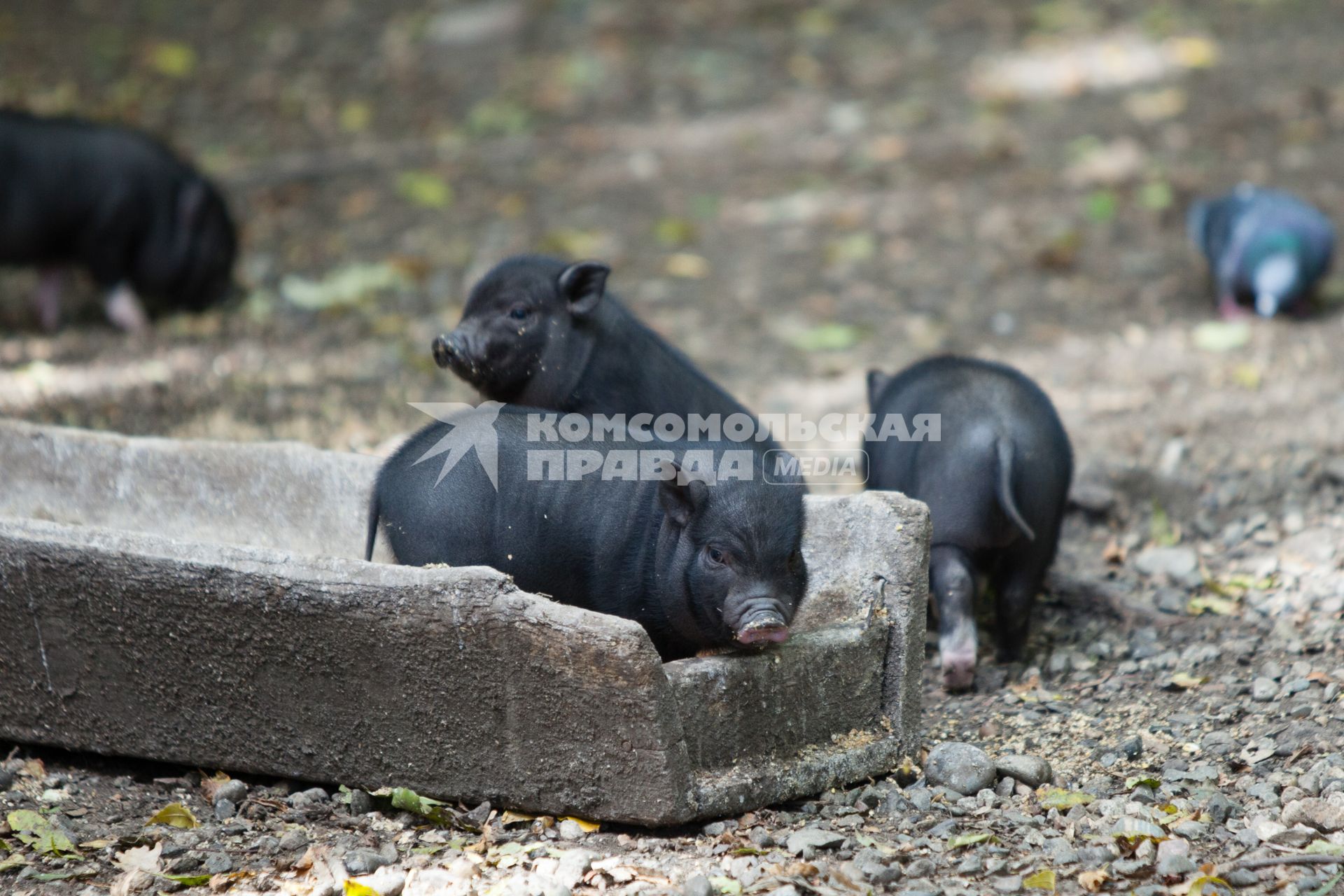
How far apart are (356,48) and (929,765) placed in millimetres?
9841

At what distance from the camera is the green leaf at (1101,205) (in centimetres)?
882

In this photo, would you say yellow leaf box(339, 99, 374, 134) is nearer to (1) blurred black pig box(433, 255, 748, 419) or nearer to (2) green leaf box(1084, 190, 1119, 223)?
(2) green leaf box(1084, 190, 1119, 223)

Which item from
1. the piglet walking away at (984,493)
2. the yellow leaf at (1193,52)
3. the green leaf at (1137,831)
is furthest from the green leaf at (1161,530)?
the yellow leaf at (1193,52)

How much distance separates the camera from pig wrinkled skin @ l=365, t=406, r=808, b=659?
11.8 feet

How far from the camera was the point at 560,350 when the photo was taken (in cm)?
484

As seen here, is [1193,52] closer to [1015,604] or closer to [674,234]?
[674,234]

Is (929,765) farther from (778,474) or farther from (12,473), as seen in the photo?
(12,473)

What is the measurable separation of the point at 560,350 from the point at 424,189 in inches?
213

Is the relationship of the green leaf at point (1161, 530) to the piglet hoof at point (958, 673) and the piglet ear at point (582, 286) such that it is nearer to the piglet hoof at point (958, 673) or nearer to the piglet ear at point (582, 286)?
the piglet hoof at point (958, 673)

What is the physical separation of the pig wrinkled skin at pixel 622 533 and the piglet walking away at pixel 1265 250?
441 centimetres

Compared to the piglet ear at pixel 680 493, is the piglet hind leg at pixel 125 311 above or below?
above

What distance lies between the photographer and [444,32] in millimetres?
12273

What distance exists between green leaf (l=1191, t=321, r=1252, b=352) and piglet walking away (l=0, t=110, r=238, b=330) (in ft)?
18.2

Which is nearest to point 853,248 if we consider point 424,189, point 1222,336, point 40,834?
point 1222,336
